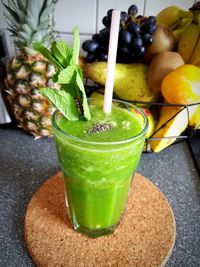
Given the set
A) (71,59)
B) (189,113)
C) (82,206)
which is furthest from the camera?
(189,113)

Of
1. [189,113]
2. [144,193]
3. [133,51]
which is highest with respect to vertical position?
[133,51]

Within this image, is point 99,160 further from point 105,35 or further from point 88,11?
point 88,11

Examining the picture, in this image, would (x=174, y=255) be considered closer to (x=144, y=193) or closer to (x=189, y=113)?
(x=144, y=193)

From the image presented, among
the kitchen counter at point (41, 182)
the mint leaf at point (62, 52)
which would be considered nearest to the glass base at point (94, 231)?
the kitchen counter at point (41, 182)

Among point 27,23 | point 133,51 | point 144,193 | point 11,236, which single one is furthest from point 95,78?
point 11,236

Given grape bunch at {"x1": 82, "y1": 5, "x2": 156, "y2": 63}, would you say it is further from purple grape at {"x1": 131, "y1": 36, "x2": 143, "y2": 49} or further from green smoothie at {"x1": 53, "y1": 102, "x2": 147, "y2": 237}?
green smoothie at {"x1": 53, "y1": 102, "x2": 147, "y2": 237}

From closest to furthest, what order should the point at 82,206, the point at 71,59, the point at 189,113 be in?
the point at 71,59
the point at 82,206
the point at 189,113

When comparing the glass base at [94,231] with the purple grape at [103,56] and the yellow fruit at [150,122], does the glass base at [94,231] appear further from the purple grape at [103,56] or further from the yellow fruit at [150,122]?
the purple grape at [103,56]
